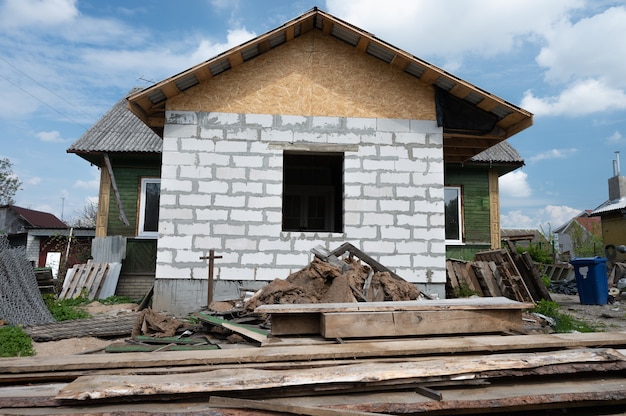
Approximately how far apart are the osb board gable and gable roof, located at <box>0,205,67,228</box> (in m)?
24.3

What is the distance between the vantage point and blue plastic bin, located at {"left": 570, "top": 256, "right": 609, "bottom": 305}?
11023 mm

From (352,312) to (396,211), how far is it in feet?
14.4

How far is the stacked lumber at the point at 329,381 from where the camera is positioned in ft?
9.42

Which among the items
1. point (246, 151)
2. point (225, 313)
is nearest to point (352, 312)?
point (225, 313)

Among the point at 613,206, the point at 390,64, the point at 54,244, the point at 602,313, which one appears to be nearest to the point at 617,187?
the point at 613,206

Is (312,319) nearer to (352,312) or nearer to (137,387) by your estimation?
(352,312)

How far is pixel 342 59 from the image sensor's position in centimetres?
892

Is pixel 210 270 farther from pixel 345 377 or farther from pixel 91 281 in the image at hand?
pixel 91 281

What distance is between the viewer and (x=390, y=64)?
350 inches

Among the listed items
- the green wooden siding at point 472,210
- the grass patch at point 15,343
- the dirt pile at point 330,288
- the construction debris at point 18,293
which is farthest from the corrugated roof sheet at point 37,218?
the dirt pile at point 330,288

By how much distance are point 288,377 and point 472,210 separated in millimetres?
12950

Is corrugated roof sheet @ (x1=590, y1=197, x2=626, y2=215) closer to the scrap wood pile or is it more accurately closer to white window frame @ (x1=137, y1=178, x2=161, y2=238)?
white window frame @ (x1=137, y1=178, x2=161, y2=238)

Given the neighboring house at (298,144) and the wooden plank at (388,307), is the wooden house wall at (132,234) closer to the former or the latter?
the neighboring house at (298,144)

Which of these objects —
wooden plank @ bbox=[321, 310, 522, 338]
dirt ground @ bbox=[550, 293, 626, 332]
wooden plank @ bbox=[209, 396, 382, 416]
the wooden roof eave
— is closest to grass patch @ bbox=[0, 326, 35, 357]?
the wooden roof eave
